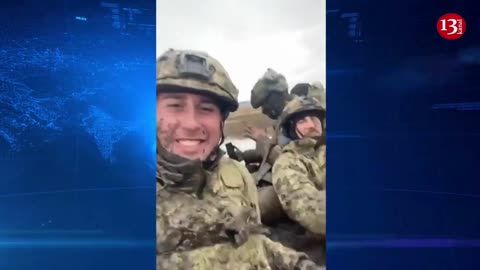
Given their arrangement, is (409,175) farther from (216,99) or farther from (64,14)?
(64,14)

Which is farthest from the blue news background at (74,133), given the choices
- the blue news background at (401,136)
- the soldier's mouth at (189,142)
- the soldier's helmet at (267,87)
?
the blue news background at (401,136)

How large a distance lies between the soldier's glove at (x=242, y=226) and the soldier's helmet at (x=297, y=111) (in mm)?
414

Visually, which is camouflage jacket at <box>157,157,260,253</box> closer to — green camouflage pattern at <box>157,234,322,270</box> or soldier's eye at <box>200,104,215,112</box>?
green camouflage pattern at <box>157,234,322,270</box>

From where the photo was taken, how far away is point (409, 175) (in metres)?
2.23

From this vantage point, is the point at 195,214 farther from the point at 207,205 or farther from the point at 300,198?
the point at 300,198

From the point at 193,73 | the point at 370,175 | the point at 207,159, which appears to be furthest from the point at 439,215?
the point at 193,73

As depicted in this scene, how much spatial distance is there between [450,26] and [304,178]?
3.22 ft

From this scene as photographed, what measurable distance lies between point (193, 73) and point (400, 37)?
38.4 inches

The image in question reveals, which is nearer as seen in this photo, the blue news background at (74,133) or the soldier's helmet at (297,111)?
the blue news background at (74,133)

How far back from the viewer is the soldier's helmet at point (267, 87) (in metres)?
2.24

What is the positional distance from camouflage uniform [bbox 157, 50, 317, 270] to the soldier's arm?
5.0 inches

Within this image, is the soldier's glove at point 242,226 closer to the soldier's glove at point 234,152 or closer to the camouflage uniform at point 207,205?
the camouflage uniform at point 207,205

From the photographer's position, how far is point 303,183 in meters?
2.23

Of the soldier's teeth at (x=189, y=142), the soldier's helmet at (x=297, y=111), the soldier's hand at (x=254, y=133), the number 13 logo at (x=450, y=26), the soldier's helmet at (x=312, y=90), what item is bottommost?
the soldier's teeth at (x=189, y=142)
